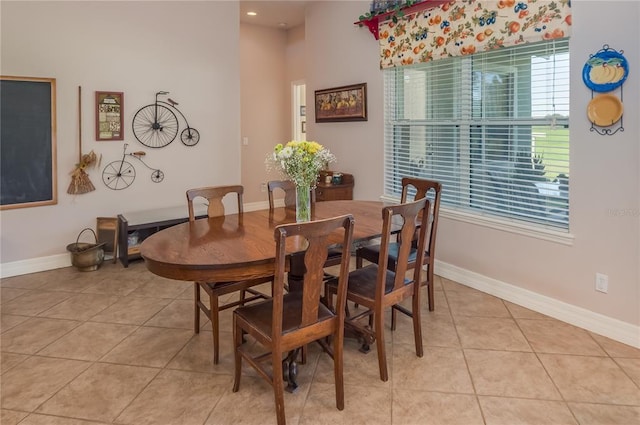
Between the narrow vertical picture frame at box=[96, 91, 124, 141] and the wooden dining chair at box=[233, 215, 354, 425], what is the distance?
125 inches

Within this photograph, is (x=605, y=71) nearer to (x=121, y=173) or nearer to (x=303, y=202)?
(x=303, y=202)

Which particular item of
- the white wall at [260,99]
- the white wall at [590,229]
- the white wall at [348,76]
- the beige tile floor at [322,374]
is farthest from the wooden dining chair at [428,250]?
the white wall at [260,99]

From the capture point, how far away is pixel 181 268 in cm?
188

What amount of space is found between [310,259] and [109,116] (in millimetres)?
3582

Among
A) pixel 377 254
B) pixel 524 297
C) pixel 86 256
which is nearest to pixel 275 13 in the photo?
pixel 86 256

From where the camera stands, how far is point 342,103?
194 inches

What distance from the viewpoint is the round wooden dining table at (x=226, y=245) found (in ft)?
6.18

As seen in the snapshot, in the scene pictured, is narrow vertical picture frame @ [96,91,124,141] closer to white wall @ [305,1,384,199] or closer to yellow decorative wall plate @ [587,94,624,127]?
white wall @ [305,1,384,199]

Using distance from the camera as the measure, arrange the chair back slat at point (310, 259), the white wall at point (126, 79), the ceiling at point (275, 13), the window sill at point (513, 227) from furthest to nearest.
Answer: the ceiling at point (275, 13), the white wall at point (126, 79), the window sill at point (513, 227), the chair back slat at point (310, 259)

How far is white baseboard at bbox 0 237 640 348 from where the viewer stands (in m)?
2.74

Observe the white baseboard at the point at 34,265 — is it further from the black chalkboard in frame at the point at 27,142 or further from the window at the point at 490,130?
the window at the point at 490,130

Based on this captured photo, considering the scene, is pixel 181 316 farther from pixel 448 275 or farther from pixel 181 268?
pixel 448 275

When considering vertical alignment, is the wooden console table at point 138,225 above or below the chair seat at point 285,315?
above

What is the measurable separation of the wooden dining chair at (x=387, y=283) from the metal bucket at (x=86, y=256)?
9.24 ft
